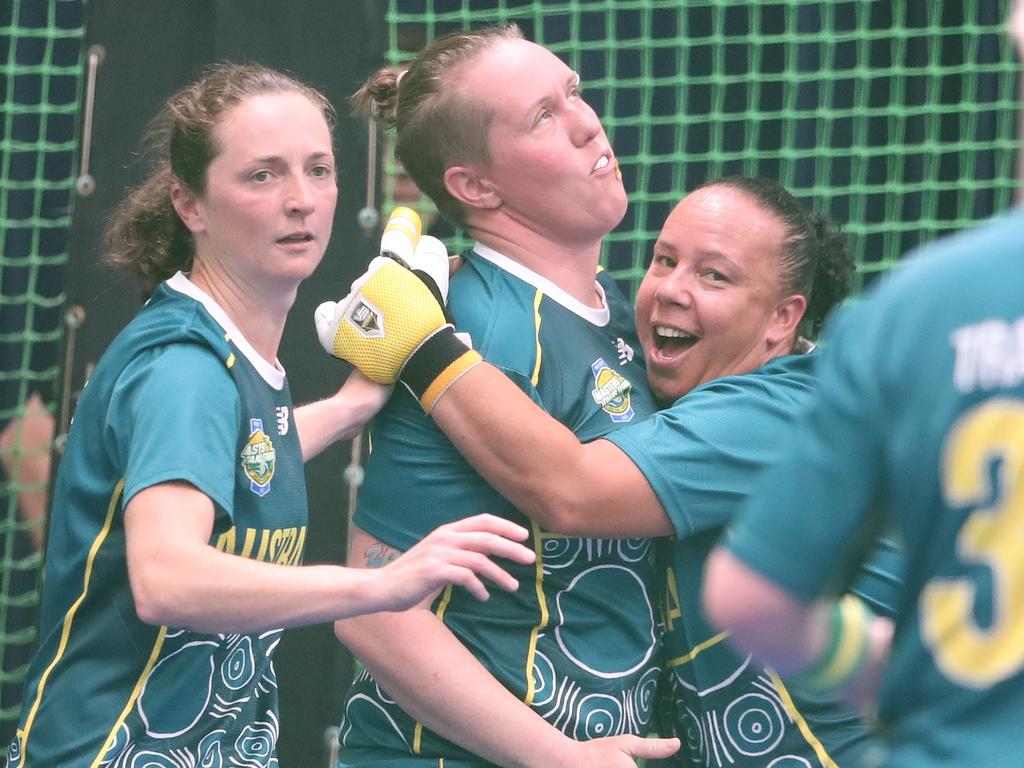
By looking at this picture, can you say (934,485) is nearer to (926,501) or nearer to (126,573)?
(926,501)

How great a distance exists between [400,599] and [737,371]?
0.85 meters

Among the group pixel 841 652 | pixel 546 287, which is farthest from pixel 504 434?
pixel 841 652

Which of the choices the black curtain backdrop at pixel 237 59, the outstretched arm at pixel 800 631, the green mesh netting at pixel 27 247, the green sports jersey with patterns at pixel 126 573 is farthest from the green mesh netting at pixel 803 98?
the outstretched arm at pixel 800 631

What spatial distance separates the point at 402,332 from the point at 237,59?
4.07 ft

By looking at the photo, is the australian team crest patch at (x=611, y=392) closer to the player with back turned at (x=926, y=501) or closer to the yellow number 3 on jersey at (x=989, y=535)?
the player with back turned at (x=926, y=501)

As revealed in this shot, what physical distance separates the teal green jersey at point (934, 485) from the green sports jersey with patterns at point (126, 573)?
0.90 m

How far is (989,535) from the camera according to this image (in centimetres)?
110

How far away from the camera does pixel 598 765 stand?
204 centimetres

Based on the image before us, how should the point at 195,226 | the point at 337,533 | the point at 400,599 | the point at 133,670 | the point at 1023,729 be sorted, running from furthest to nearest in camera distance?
the point at 337,533 → the point at 195,226 → the point at 133,670 → the point at 400,599 → the point at 1023,729

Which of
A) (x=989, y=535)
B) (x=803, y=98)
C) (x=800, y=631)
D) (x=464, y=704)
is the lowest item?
(x=464, y=704)

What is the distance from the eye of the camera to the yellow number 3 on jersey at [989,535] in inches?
42.9

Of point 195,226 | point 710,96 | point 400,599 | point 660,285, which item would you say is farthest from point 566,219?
point 710,96

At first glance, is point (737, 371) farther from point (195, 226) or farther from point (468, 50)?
point (195, 226)

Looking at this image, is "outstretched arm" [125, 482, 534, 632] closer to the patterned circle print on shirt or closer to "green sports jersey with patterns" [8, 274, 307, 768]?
"green sports jersey with patterns" [8, 274, 307, 768]
